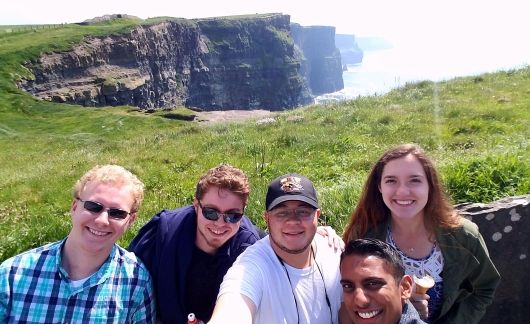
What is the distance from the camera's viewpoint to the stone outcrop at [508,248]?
538 cm

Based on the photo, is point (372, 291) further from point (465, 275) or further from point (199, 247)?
point (199, 247)

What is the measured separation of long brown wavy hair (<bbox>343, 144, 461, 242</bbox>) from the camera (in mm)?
4258

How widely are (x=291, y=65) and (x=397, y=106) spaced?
483 feet

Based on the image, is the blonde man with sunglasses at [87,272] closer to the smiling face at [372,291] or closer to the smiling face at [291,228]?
the smiling face at [291,228]

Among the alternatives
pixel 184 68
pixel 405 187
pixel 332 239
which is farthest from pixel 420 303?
pixel 184 68

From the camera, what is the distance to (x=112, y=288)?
388cm

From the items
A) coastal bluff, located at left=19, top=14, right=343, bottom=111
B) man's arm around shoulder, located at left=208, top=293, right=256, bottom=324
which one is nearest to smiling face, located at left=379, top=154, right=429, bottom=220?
man's arm around shoulder, located at left=208, top=293, right=256, bottom=324

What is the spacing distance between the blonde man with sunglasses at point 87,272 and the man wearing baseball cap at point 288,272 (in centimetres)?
102

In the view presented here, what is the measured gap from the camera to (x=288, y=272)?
11.9 feet

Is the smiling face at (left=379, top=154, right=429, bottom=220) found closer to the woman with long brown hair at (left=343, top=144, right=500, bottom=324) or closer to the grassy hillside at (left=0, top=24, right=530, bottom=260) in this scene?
the woman with long brown hair at (left=343, top=144, right=500, bottom=324)

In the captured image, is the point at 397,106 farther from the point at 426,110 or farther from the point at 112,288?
the point at 112,288

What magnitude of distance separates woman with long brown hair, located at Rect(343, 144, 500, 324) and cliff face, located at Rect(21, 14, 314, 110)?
7087 cm

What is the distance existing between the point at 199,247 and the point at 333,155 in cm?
770

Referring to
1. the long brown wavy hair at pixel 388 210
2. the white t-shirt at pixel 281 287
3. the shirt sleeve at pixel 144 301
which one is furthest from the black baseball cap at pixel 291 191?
the shirt sleeve at pixel 144 301
